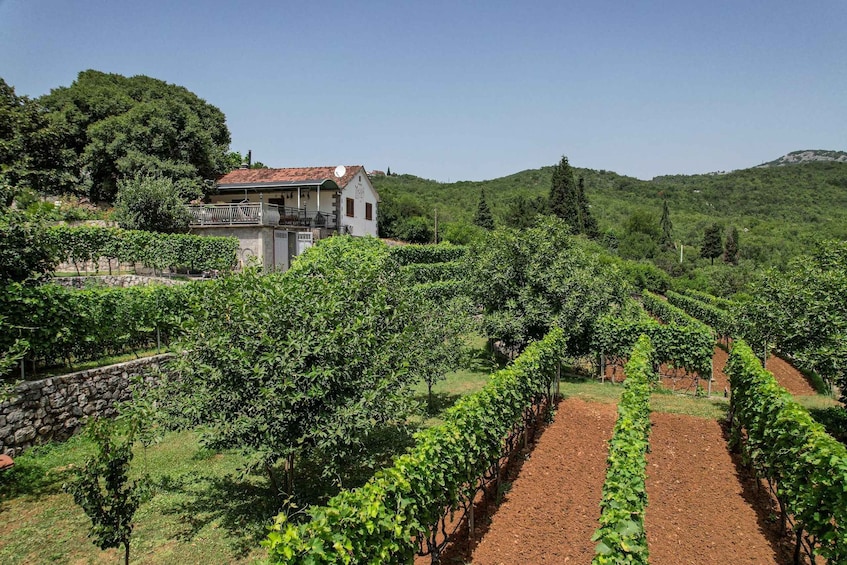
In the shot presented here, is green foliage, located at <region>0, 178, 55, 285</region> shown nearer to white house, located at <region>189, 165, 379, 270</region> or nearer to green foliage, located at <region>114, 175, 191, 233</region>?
green foliage, located at <region>114, 175, 191, 233</region>

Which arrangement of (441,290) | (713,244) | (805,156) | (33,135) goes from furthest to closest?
(805,156) < (713,244) < (441,290) < (33,135)

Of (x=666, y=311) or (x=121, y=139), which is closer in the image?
(x=121, y=139)

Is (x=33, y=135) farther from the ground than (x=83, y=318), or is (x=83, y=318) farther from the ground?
(x=33, y=135)

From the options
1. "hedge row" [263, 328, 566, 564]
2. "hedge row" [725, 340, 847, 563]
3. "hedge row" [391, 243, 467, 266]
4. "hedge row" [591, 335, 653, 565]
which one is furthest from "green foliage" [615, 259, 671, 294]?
"hedge row" [263, 328, 566, 564]

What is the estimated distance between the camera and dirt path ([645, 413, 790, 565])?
26.0ft

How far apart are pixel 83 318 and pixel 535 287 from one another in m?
14.9

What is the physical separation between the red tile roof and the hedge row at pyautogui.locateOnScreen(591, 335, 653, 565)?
31.5 metres

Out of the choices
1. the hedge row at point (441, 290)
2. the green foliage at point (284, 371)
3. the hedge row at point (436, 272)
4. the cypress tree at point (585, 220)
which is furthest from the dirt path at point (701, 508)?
the cypress tree at point (585, 220)

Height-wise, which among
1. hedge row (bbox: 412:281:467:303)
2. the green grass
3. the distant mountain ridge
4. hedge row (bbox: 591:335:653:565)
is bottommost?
the green grass

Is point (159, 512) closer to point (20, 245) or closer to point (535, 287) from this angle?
point (20, 245)

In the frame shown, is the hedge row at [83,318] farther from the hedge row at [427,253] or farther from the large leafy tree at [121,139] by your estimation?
the hedge row at [427,253]

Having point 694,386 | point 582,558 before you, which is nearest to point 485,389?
point 582,558

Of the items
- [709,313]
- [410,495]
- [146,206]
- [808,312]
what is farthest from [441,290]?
[410,495]

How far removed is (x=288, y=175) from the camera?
128 ft
